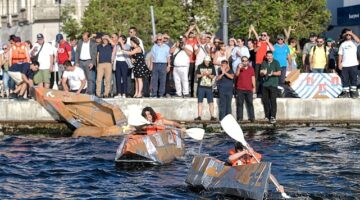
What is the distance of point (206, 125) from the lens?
32.2 meters

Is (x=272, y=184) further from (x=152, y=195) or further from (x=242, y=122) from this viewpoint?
(x=242, y=122)

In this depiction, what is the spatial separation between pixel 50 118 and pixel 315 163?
9.88 meters

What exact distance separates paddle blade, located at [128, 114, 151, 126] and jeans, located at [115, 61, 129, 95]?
7.12 metres

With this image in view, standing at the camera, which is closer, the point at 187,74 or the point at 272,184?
the point at 272,184

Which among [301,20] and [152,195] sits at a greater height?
[301,20]

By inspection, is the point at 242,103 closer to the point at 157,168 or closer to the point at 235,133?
the point at 157,168

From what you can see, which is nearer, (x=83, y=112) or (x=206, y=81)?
(x=206, y=81)

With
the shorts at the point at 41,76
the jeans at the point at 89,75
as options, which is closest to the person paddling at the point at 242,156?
the jeans at the point at 89,75

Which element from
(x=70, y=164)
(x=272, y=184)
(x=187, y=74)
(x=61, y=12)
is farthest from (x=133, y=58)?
(x=61, y=12)

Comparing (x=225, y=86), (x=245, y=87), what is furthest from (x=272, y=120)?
(x=225, y=86)

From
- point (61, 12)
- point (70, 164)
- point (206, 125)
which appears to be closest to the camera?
point (70, 164)

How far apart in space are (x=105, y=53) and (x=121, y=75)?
82 centimetres

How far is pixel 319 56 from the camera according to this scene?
3338 centimetres

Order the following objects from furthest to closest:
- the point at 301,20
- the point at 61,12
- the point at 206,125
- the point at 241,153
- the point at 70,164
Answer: the point at 61,12
the point at 301,20
the point at 206,125
the point at 70,164
the point at 241,153
